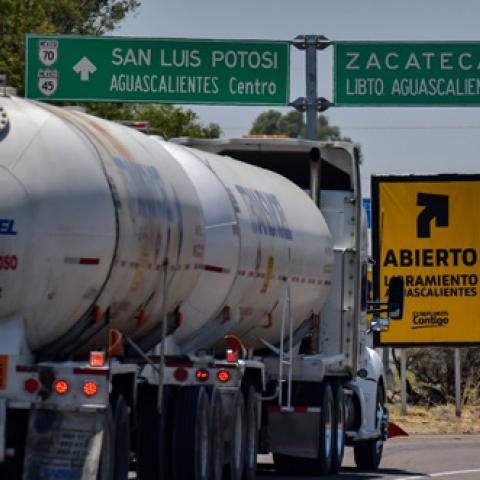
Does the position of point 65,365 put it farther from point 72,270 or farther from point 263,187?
point 263,187

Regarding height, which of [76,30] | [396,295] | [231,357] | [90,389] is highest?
[76,30]

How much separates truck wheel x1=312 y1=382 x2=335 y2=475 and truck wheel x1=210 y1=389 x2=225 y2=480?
4.27 m

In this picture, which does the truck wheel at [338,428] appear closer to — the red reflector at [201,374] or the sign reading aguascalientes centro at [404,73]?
the red reflector at [201,374]

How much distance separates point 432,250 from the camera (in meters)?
35.8

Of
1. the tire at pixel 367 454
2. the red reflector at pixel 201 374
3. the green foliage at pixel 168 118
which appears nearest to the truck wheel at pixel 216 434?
the red reflector at pixel 201 374

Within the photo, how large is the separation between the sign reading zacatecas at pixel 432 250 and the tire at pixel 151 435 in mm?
20155

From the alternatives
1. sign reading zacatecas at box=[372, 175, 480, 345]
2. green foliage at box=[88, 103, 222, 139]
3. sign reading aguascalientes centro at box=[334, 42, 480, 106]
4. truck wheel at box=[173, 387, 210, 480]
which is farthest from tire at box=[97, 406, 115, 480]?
green foliage at box=[88, 103, 222, 139]

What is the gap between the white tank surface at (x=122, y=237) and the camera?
1269cm

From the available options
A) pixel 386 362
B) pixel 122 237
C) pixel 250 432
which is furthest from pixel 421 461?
pixel 386 362

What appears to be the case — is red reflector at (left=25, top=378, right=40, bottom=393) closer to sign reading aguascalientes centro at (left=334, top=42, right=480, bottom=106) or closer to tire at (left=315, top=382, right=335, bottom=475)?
tire at (left=315, top=382, right=335, bottom=475)

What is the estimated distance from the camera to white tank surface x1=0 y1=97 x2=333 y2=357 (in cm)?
1269

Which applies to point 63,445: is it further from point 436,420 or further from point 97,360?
point 436,420

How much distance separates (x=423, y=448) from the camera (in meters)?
27.8

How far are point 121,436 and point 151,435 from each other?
1.76 metres
